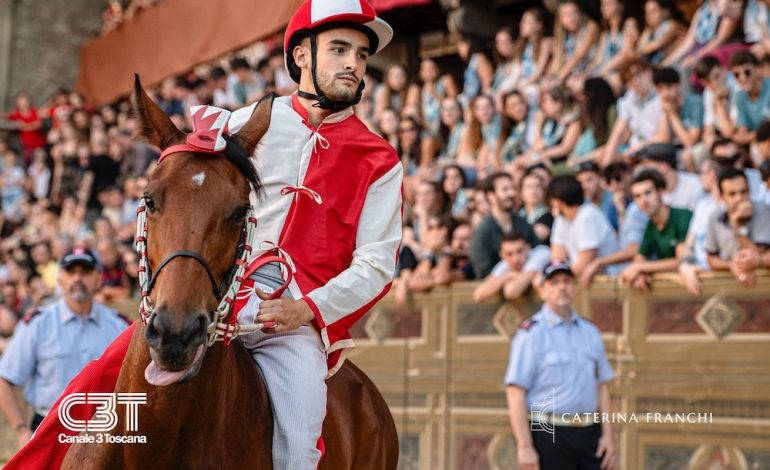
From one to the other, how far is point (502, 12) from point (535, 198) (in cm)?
731

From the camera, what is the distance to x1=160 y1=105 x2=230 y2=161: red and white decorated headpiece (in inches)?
151

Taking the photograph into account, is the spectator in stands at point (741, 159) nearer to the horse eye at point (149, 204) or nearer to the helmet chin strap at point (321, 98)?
the helmet chin strap at point (321, 98)

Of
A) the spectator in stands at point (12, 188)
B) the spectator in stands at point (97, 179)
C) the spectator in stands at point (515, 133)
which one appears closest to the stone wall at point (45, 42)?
the spectator in stands at point (12, 188)

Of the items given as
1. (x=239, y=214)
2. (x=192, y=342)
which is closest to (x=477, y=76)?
(x=239, y=214)

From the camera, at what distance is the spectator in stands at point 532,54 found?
13.3 m

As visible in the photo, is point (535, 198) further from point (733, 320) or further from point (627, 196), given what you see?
point (733, 320)

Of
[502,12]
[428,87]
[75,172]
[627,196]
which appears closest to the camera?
[627,196]

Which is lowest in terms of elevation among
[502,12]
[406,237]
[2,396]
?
[2,396]

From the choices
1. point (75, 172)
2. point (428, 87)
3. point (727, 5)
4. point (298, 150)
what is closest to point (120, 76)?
point (75, 172)

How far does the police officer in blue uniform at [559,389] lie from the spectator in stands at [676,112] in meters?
2.97

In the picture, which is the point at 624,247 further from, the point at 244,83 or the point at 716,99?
the point at 244,83

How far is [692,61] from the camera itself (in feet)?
36.6

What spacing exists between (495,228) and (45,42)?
813 inches

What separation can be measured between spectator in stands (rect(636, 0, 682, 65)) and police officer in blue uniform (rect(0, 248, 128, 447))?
627 cm
